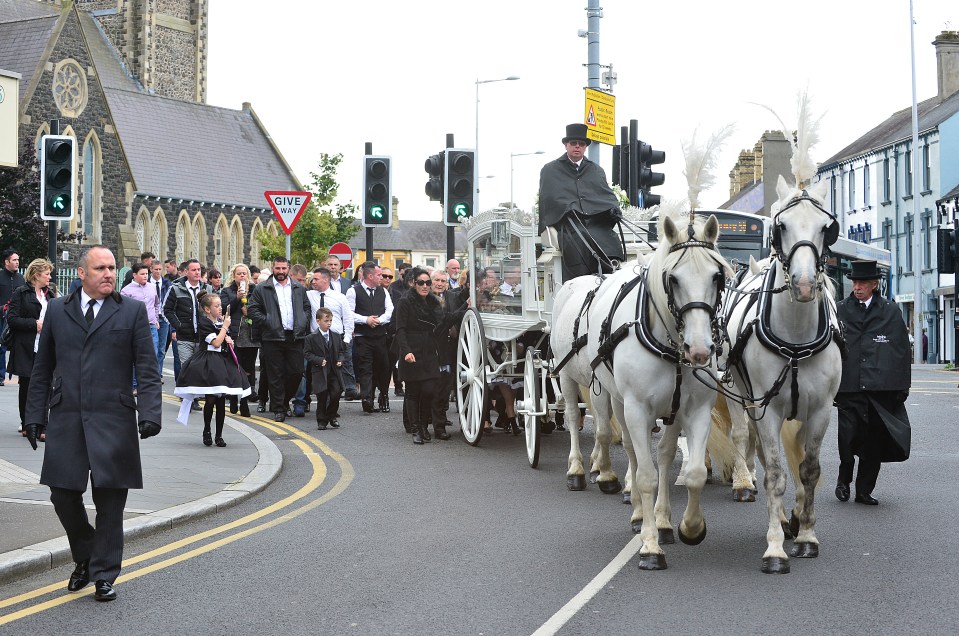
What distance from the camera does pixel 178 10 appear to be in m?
85.3

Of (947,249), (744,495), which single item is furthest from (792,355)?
(947,249)

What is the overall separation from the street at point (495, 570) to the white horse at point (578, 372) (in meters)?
0.19

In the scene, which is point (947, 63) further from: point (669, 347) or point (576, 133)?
point (669, 347)

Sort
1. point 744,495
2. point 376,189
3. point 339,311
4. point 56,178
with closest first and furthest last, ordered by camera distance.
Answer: point 744,495 → point 339,311 → point 56,178 → point 376,189

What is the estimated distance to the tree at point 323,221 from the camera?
44.3 metres

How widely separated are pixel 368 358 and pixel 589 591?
1155cm

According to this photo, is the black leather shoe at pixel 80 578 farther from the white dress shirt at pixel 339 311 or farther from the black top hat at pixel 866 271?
the white dress shirt at pixel 339 311

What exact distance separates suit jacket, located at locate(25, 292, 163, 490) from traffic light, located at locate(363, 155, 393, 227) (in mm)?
13137

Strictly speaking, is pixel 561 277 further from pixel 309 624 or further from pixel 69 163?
pixel 69 163

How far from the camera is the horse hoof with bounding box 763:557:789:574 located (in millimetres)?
7320

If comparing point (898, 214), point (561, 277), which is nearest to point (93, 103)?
point (898, 214)

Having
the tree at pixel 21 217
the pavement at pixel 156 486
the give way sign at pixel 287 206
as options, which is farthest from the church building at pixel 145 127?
the pavement at pixel 156 486

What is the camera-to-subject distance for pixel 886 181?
200 ft

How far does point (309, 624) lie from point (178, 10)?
84510 millimetres
